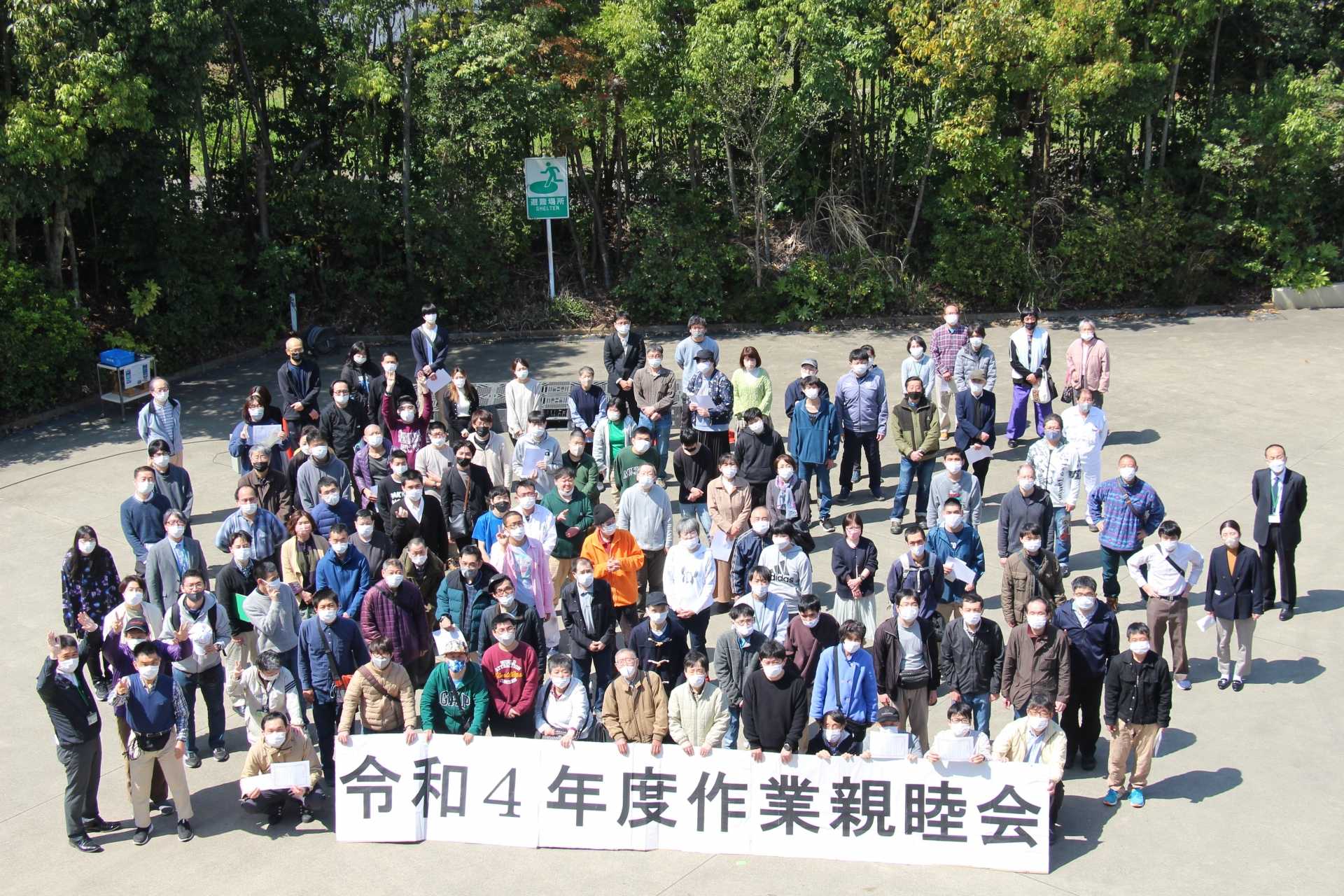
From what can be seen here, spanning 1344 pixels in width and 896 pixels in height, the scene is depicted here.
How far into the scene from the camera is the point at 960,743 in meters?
7.77

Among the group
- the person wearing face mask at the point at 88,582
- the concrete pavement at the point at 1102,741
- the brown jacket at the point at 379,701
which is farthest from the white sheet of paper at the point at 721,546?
the person wearing face mask at the point at 88,582

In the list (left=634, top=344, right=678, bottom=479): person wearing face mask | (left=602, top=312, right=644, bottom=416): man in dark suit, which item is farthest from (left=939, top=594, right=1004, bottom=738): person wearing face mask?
(left=602, top=312, right=644, bottom=416): man in dark suit

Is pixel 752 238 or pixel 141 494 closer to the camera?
pixel 141 494

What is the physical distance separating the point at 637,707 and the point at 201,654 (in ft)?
9.74

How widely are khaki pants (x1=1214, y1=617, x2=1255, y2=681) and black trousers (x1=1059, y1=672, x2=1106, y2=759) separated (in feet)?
5.05

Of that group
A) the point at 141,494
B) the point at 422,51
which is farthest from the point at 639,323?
the point at 141,494

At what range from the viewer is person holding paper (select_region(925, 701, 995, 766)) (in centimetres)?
771

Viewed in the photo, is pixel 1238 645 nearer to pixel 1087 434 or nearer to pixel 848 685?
pixel 1087 434

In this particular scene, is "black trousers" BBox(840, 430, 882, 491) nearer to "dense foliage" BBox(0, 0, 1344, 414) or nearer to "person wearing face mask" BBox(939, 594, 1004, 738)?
"person wearing face mask" BBox(939, 594, 1004, 738)

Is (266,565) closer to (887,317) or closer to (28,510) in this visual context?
(28,510)

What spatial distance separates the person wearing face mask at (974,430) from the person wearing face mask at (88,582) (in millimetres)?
7275

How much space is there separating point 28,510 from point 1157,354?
1394 centimetres

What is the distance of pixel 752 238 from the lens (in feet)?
68.7

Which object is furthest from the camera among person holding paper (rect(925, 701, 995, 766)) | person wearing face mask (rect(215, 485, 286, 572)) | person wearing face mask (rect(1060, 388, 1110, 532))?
person wearing face mask (rect(1060, 388, 1110, 532))
